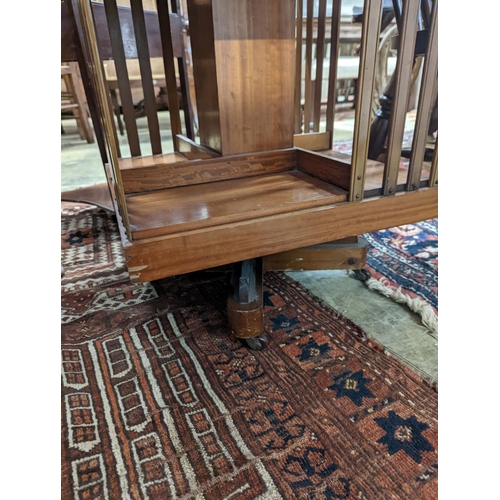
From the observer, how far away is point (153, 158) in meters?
1.16

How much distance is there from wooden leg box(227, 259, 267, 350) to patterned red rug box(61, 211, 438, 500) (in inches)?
1.4

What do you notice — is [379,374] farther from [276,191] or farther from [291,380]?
[276,191]

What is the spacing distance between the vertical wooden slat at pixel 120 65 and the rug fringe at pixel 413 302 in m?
0.92

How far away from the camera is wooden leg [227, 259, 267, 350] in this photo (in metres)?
0.85

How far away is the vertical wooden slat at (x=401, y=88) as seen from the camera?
2.39 ft

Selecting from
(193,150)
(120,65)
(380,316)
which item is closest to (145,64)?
(120,65)

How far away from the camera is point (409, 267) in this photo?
124 cm

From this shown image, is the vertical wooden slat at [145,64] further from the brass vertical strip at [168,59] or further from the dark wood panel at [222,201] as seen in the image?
the dark wood panel at [222,201]

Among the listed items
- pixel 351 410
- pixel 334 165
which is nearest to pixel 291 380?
pixel 351 410

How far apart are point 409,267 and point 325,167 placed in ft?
1.76

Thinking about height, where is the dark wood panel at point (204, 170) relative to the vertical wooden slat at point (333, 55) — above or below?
below

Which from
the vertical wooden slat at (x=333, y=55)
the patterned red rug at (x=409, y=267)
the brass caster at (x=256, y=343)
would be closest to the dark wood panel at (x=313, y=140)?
the vertical wooden slat at (x=333, y=55)

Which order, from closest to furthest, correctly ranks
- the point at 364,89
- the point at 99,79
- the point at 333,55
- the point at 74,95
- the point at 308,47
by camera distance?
the point at 99,79, the point at 364,89, the point at 333,55, the point at 308,47, the point at 74,95

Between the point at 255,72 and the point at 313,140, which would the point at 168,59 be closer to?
the point at 255,72
